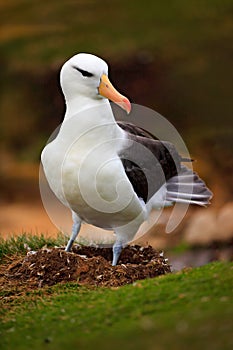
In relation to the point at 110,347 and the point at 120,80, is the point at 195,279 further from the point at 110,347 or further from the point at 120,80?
the point at 120,80

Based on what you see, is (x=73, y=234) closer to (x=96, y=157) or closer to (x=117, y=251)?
(x=117, y=251)

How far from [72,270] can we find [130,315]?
6.04ft

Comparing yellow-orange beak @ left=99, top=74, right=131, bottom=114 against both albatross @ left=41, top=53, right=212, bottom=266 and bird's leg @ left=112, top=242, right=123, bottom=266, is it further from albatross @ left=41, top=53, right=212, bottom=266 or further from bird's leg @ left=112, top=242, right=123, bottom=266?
bird's leg @ left=112, top=242, right=123, bottom=266

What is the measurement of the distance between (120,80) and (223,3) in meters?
4.41

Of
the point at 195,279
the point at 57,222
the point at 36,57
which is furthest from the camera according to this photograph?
the point at 36,57

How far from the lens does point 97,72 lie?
715cm

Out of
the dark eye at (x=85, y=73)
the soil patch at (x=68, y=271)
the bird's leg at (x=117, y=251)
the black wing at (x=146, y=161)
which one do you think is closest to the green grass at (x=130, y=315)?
the soil patch at (x=68, y=271)

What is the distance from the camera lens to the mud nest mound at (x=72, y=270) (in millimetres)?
7031

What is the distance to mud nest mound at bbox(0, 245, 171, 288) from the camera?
7.03 metres

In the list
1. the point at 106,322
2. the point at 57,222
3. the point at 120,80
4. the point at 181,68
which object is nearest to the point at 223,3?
the point at 181,68

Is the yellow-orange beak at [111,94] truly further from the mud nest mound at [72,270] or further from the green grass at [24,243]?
the green grass at [24,243]

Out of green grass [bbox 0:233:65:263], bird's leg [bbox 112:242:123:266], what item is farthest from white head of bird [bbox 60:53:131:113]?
green grass [bbox 0:233:65:263]

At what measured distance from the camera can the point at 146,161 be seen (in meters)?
7.61

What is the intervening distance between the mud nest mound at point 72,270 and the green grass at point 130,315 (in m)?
0.23
